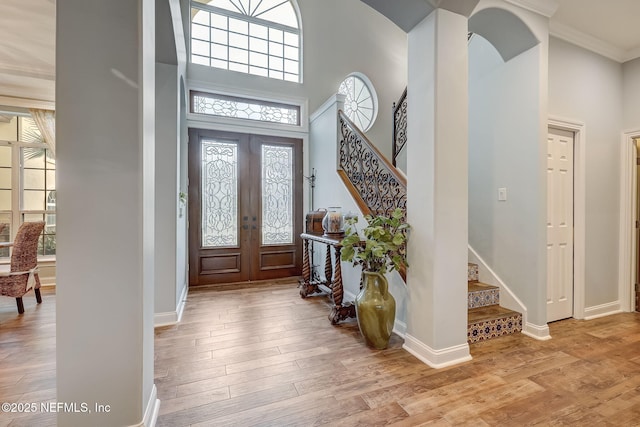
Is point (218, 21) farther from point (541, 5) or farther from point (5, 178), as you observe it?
point (541, 5)

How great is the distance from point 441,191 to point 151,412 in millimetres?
2207

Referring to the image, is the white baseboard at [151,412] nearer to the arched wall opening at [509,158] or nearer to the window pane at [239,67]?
the arched wall opening at [509,158]

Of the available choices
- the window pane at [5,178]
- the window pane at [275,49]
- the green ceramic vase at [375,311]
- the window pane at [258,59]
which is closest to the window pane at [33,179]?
the window pane at [5,178]

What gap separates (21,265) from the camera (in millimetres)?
3201

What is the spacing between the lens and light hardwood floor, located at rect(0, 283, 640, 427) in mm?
1584

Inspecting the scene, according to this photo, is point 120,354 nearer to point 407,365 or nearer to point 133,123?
point 133,123

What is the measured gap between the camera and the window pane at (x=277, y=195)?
4629 mm

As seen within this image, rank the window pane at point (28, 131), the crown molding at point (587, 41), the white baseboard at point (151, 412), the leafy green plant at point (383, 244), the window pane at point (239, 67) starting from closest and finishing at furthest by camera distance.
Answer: the white baseboard at point (151, 412), the leafy green plant at point (383, 244), the crown molding at point (587, 41), the window pane at point (28, 131), the window pane at point (239, 67)

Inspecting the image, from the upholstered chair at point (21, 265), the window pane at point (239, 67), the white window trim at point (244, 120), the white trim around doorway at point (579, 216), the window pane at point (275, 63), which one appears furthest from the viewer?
the window pane at point (275, 63)

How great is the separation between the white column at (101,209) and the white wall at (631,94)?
4760 millimetres

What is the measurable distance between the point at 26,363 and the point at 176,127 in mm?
2248

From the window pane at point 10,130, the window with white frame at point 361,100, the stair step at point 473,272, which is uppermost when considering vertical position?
the window with white frame at point 361,100

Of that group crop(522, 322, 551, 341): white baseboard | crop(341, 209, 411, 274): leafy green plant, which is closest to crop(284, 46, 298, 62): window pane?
crop(341, 209, 411, 274): leafy green plant

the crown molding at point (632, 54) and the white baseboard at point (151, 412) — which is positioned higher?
the crown molding at point (632, 54)
